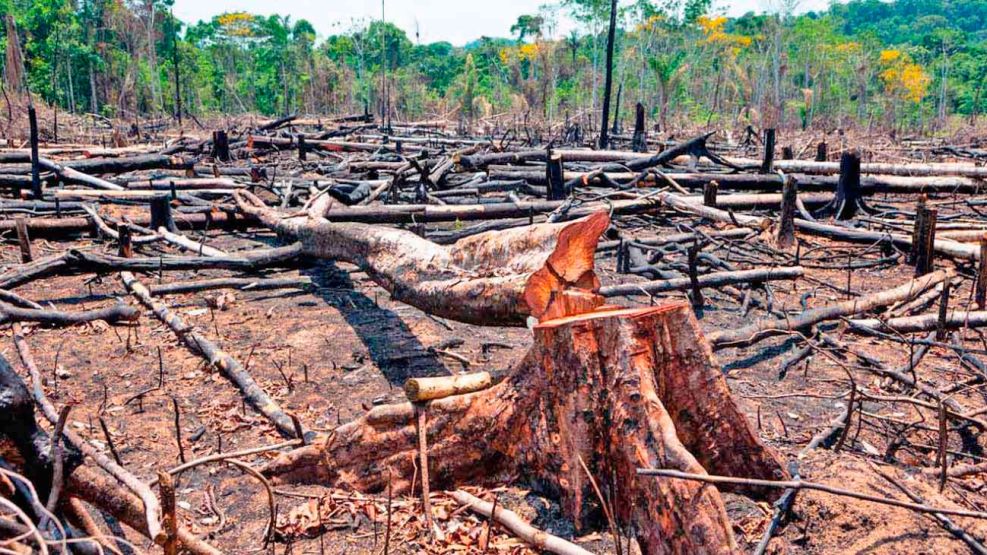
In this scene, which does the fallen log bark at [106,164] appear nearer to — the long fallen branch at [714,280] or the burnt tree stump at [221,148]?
the burnt tree stump at [221,148]

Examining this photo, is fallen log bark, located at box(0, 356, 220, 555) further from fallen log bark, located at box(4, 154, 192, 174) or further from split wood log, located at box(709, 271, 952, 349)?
fallen log bark, located at box(4, 154, 192, 174)

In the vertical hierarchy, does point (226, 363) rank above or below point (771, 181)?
below

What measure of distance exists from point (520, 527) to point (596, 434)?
1.49 feet

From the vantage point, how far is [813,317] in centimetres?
495

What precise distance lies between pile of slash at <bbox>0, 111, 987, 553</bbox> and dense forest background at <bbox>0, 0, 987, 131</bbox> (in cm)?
1665

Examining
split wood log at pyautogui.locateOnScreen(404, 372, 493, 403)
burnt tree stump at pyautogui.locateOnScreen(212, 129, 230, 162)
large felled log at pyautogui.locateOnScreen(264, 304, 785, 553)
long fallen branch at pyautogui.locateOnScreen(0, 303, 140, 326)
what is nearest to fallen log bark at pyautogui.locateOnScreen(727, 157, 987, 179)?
large felled log at pyautogui.locateOnScreen(264, 304, 785, 553)

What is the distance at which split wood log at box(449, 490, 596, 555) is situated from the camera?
250cm

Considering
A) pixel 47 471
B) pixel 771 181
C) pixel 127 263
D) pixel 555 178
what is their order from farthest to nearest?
pixel 771 181 < pixel 555 178 < pixel 127 263 < pixel 47 471

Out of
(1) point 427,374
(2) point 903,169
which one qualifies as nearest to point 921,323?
(1) point 427,374

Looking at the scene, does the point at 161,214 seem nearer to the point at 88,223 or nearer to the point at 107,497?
the point at 88,223

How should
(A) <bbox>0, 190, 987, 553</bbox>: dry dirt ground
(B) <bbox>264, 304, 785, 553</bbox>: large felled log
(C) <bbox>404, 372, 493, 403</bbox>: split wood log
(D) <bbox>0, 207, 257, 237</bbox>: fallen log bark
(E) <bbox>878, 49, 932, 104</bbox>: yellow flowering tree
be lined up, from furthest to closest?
(E) <bbox>878, 49, 932, 104</bbox>: yellow flowering tree
(D) <bbox>0, 207, 257, 237</bbox>: fallen log bark
(C) <bbox>404, 372, 493, 403</bbox>: split wood log
(A) <bbox>0, 190, 987, 553</bbox>: dry dirt ground
(B) <bbox>264, 304, 785, 553</bbox>: large felled log

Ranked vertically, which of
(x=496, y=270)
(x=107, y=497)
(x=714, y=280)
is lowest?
(x=714, y=280)

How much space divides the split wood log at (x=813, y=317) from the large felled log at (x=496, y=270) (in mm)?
1578

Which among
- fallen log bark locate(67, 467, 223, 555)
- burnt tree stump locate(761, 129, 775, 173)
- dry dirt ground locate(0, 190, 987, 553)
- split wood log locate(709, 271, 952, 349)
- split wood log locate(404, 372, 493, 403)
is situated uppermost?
burnt tree stump locate(761, 129, 775, 173)
